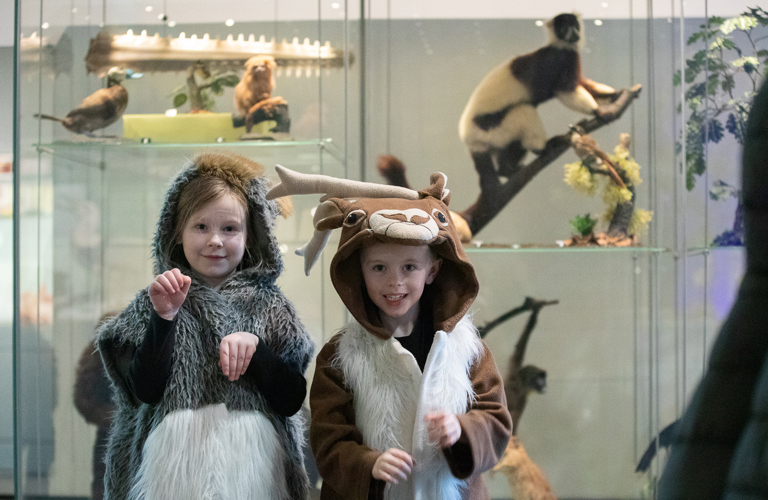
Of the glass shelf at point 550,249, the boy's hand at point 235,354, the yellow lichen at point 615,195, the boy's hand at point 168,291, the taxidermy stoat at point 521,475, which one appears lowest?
the taxidermy stoat at point 521,475

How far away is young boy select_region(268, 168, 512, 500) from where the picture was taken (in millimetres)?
1009

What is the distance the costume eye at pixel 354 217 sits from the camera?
3.54 feet

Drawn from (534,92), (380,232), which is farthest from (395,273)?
(534,92)

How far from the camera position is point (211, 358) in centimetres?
116

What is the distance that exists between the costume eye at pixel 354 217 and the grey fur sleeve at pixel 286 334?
0.85 feet

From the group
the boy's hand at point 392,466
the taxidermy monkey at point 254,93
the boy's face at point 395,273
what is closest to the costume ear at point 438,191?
the boy's face at point 395,273

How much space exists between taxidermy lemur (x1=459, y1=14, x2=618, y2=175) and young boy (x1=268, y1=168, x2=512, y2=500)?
2.83 feet

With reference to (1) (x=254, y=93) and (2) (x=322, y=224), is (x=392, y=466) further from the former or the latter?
(1) (x=254, y=93)

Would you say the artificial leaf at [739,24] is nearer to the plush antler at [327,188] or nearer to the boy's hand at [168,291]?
the plush antler at [327,188]

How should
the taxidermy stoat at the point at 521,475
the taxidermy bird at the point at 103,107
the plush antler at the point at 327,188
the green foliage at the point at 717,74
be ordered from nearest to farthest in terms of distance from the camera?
1. the plush antler at the point at 327,188
2. the green foliage at the point at 717,74
3. the taxidermy bird at the point at 103,107
4. the taxidermy stoat at the point at 521,475

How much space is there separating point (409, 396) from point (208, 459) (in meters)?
0.37

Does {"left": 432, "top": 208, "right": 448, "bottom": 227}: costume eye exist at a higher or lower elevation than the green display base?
lower

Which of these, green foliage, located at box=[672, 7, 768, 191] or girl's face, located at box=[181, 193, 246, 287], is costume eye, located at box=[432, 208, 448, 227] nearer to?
girl's face, located at box=[181, 193, 246, 287]

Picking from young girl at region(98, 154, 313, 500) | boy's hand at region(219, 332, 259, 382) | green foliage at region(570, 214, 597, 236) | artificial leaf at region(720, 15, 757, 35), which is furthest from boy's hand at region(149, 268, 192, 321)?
artificial leaf at region(720, 15, 757, 35)
